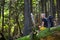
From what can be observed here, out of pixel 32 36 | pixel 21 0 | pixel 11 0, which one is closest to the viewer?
pixel 32 36

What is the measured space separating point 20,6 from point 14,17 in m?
1.95

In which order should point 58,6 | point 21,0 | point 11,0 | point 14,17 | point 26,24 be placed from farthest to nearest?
1. point 58,6
2. point 21,0
3. point 14,17
4. point 11,0
5. point 26,24

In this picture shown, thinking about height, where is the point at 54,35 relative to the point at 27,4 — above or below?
below

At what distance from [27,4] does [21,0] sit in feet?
16.0

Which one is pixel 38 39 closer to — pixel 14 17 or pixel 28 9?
pixel 28 9

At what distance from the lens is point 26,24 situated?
13.3 meters

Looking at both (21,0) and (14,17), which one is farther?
(21,0)

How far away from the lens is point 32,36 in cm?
567

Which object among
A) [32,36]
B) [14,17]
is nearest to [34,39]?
[32,36]

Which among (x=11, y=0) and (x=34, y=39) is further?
(x=11, y=0)


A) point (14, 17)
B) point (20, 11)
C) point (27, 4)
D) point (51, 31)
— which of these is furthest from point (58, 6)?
point (51, 31)

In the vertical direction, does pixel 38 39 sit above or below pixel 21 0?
below

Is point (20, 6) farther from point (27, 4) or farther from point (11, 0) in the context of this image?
point (27, 4)

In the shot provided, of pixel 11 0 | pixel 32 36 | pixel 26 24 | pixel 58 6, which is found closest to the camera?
pixel 32 36
